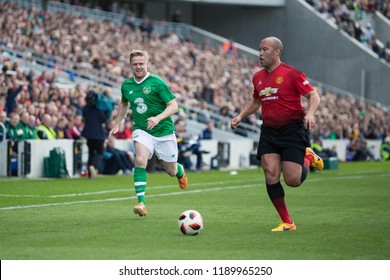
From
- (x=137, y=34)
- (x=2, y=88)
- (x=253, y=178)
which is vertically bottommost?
(x=253, y=178)

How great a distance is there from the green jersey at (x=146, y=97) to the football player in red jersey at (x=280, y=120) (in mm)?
2290

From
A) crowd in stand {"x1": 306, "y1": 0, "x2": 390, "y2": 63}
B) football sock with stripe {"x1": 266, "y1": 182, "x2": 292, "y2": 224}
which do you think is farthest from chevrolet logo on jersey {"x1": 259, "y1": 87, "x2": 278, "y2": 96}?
crowd in stand {"x1": 306, "y1": 0, "x2": 390, "y2": 63}

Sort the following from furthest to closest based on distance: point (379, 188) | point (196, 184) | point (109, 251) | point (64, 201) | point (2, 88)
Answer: point (2, 88), point (196, 184), point (379, 188), point (64, 201), point (109, 251)

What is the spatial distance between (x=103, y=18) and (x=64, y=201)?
1156 inches

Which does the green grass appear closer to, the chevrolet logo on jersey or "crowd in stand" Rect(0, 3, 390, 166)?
the chevrolet logo on jersey

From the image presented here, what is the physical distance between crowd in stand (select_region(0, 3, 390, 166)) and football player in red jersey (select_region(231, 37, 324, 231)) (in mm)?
12511

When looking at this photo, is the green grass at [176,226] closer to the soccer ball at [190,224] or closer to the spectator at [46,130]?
the soccer ball at [190,224]

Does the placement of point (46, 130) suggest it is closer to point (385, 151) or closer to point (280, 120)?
point (280, 120)

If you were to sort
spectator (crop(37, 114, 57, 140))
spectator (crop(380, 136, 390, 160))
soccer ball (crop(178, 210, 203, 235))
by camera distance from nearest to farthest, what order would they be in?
soccer ball (crop(178, 210, 203, 235)) < spectator (crop(37, 114, 57, 140)) < spectator (crop(380, 136, 390, 160))

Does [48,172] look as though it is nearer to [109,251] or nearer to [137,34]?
[109,251]

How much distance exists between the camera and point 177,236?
41.2 ft

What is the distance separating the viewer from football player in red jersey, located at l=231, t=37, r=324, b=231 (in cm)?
1300

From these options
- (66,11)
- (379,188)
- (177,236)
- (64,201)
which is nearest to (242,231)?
(177,236)

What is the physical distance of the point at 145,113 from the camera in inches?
599
